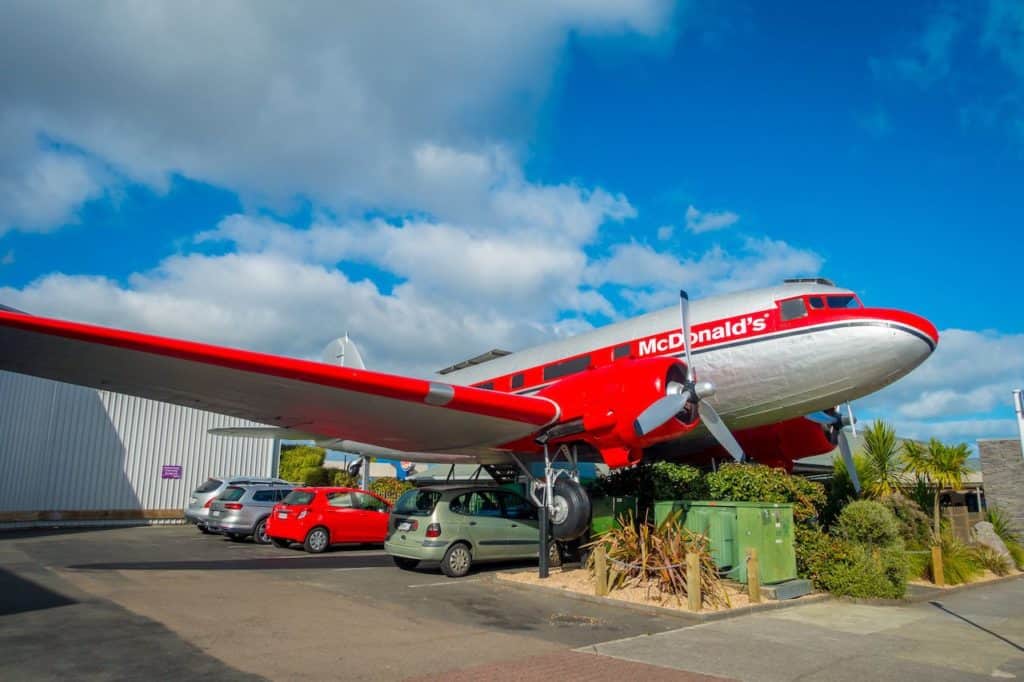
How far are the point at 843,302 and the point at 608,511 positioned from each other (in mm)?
6050

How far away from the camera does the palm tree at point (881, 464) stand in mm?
17469

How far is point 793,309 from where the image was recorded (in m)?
12.6

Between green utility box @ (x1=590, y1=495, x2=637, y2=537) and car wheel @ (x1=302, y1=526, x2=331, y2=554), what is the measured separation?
6972 mm

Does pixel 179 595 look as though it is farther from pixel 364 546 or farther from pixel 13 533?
pixel 13 533

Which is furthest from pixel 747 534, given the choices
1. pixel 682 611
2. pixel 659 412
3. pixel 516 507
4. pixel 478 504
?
pixel 478 504

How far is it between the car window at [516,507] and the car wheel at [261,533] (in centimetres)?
825

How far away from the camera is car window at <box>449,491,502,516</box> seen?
12.9m

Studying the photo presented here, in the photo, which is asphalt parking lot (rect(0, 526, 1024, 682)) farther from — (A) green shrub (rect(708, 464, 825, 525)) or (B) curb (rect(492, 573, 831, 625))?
(A) green shrub (rect(708, 464, 825, 525))

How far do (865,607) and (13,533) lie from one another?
912 inches

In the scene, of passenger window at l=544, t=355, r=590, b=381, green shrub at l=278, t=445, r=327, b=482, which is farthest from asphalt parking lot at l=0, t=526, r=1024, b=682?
green shrub at l=278, t=445, r=327, b=482

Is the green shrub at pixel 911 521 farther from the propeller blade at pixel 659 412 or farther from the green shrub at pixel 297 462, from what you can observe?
the green shrub at pixel 297 462

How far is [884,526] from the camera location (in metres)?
12.2

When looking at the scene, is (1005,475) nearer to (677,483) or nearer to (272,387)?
(677,483)

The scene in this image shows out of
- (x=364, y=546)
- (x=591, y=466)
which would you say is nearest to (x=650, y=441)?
(x=364, y=546)
